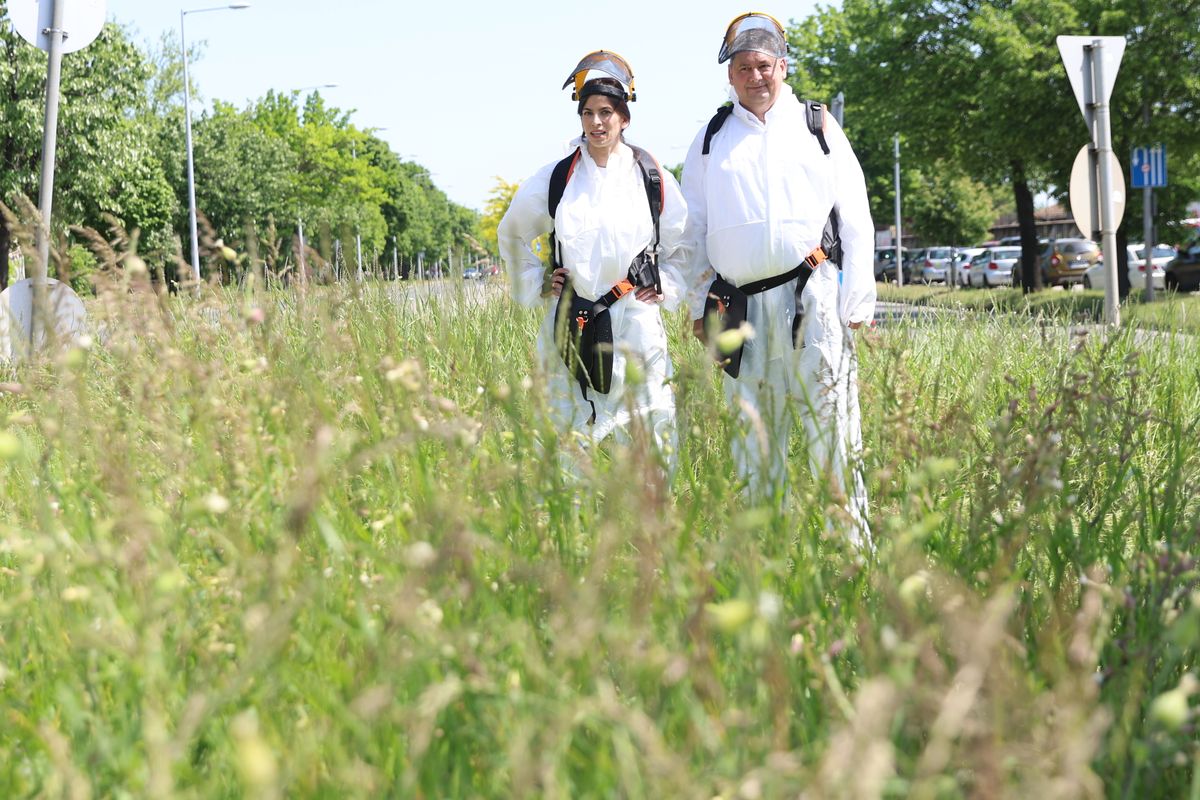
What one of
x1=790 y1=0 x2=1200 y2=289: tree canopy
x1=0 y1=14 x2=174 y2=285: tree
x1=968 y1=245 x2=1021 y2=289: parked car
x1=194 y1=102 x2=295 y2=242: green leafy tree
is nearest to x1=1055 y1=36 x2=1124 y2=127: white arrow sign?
x1=790 y1=0 x2=1200 y2=289: tree canopy

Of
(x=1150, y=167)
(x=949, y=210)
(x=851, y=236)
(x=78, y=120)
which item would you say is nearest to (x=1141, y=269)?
(x=1150, y=167)

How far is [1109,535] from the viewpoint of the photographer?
9.52ft

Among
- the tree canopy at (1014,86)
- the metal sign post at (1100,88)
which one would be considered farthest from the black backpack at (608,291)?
the tree canopy at (1014,86)

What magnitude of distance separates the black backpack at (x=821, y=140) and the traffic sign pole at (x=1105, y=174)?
16.7 feet

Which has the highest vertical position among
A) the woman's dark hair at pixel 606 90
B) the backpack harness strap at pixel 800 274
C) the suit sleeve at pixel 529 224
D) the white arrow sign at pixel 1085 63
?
the white arrow sign at pixel 1085 63

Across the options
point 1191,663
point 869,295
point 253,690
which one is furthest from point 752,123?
point 253,690

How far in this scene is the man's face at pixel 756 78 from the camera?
14.3 feet

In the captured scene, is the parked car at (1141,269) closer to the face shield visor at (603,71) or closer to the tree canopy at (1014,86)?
the tree canopy at (1014,86)

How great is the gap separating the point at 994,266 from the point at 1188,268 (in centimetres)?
1628

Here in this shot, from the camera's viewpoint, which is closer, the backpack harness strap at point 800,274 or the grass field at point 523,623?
the grass field at point 523,623

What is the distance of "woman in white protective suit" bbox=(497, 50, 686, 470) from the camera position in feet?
14.8

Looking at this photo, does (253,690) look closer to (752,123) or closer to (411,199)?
(752,123)

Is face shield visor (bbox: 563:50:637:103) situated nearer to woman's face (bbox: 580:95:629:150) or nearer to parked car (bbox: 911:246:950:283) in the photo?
woman's face (bbox: 580:95:629:150)

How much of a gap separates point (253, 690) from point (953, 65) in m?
28.8
